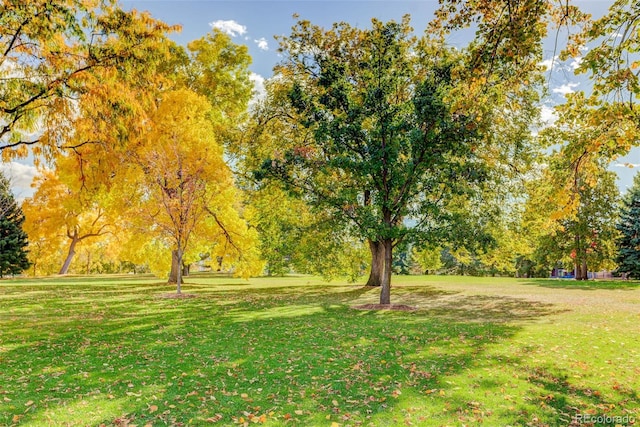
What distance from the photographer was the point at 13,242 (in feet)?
118

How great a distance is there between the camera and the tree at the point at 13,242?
3572cm

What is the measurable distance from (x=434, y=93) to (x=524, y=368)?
10.00 metres

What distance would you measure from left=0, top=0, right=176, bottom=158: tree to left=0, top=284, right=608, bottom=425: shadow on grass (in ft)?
17.4

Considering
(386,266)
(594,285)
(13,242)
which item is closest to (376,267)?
(386,266)

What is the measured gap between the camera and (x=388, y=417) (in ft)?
17.9

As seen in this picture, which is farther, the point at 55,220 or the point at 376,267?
the point at 55,220

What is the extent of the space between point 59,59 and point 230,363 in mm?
8042

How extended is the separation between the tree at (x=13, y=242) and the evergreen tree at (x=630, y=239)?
54476 mm

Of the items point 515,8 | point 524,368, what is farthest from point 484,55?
point 524,368

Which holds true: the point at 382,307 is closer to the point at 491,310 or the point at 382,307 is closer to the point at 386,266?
the point at 386,266

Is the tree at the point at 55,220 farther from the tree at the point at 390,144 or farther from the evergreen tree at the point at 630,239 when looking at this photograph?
the evergreen tree at the point at 630,239

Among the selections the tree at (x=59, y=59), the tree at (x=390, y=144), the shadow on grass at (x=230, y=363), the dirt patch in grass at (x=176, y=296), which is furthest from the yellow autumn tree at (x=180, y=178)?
the tree at (x=59, y=59)

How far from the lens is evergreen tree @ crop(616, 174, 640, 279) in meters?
35.1

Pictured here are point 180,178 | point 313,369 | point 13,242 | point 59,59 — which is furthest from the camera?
point 13,242
